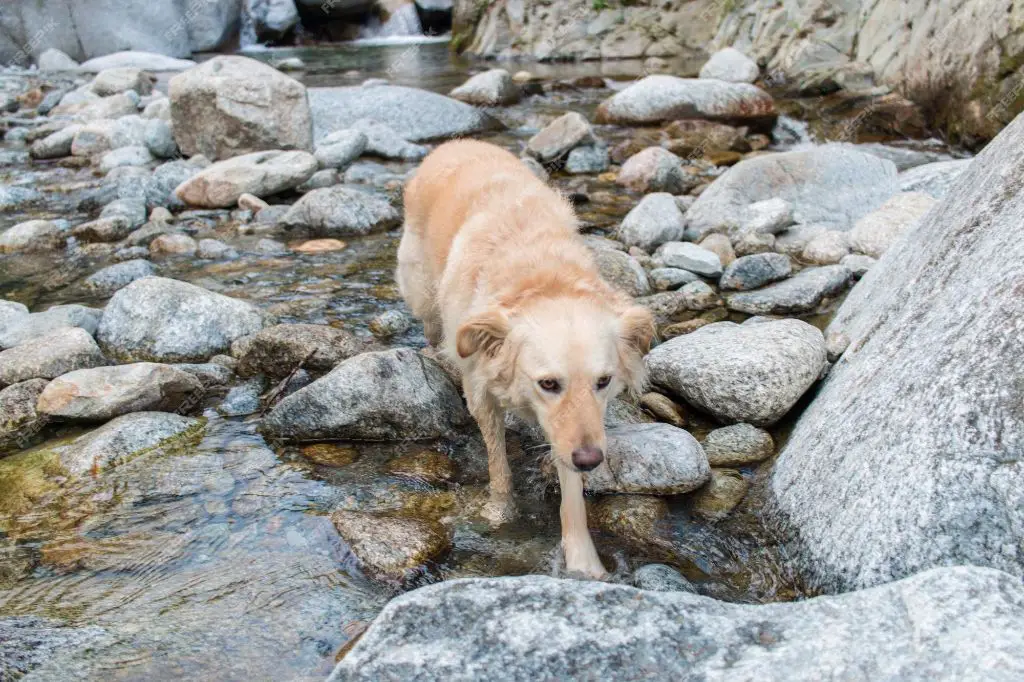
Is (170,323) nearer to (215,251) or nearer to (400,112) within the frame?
(215,251)

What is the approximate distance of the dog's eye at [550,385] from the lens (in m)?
3.41

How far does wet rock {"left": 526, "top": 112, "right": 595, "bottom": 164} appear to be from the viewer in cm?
1115

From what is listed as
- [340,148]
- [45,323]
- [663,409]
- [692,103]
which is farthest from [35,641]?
[692,103]

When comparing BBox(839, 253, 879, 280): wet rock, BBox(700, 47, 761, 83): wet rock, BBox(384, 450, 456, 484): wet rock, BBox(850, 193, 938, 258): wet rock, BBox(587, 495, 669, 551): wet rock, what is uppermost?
BBox(700, 47, 761, 83): wet rock

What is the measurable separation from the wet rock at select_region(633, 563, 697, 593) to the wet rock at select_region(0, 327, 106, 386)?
151 inches

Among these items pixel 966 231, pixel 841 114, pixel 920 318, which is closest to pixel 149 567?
pixel 920 318

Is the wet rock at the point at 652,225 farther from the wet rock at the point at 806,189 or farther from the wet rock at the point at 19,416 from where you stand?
the wet rock at the point at 19,416

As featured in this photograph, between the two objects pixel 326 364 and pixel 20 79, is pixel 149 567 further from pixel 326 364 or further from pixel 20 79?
pixel 20 79

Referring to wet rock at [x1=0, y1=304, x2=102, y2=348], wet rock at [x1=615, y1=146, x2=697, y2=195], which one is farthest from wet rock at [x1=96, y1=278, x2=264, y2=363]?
wet rock at [x1=615, y1=146, x2=697, y2=195]

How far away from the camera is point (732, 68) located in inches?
627

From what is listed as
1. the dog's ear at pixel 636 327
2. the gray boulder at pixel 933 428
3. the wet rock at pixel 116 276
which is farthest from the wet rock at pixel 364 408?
the wet rock at pixel 116 276

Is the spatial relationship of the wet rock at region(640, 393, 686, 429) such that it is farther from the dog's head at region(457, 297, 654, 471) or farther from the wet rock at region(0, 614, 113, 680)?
the wet rock at region(0, 614, 113, 680)

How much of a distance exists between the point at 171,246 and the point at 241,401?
3.92 metres

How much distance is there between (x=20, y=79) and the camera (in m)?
21.5
